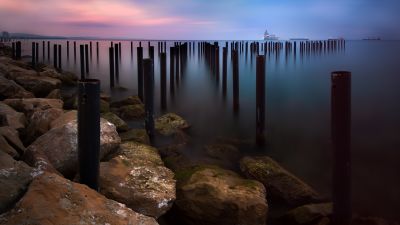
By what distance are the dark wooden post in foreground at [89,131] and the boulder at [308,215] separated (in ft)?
8.47

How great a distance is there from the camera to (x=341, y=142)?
14.9 feet

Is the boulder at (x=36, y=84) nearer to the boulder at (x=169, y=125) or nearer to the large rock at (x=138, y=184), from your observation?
the boulder at (x=169, y=125)

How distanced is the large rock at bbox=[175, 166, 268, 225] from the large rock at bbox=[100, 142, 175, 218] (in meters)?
0.30

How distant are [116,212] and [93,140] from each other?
1.04m

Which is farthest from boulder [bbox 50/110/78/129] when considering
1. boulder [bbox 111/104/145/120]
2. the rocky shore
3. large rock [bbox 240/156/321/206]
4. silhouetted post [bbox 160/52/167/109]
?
silhouetted post [bbox 160/52/167/109]

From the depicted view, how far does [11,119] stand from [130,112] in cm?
484

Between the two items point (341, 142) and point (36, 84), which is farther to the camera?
point (36, 84)

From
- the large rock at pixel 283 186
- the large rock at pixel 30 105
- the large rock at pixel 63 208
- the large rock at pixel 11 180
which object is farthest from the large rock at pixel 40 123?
the large rock at pixel 283 186

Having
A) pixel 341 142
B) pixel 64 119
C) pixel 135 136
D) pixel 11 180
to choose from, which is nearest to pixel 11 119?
pixel 64 119

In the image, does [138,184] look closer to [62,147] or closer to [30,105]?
[62,147]

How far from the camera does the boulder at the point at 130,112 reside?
10.3 m

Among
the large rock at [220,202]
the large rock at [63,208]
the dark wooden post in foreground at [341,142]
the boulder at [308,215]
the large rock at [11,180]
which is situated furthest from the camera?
the boulder at [308,215]

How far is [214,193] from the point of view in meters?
4.34

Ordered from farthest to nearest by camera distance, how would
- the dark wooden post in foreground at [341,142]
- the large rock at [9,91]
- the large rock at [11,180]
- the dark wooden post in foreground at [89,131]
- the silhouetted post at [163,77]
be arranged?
1. the silhouetted post at [163,77]
2. the large rock at [9,91]
3. the dark wooden post in foreground at [341,142]
4. the dark wooden post in foreground at [89,131]
5. the large rock at [11,180]
